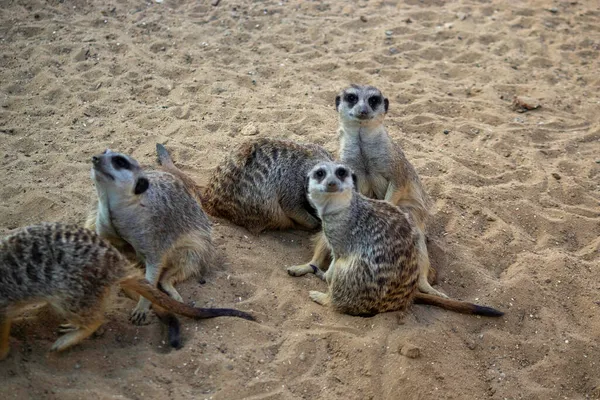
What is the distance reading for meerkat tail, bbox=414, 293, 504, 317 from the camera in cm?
306

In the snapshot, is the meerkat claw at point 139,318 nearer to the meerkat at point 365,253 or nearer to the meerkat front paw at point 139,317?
the meerkat front paw at point 139,317

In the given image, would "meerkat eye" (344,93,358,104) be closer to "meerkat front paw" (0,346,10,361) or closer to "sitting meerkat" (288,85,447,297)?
"sitting meerkat" (288,85,447,297)

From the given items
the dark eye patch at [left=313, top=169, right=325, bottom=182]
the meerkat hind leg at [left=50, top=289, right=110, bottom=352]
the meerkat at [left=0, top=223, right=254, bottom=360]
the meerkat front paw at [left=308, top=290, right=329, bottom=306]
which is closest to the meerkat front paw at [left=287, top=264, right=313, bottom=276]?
the meerkat front paw at [left=308, top=290, right=329, bottom=306]

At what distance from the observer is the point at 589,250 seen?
359 centimetres

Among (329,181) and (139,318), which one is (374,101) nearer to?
(329,181)

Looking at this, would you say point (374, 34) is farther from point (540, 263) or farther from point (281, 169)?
point (540, 263)

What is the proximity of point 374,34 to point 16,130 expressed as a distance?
2971 mm

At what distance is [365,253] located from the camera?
9.80 ft

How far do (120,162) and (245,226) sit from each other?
38.6 inches

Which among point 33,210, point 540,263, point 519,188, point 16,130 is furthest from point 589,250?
point 16,130

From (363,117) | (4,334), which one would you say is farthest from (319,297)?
(4,334)

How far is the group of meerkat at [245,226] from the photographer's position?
8.28ft

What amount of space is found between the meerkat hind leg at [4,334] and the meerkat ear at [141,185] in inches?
27.8

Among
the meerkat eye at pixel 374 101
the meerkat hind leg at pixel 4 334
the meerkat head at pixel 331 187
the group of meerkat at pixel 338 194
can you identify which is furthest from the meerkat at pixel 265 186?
the meerkat hind leg at pixel 4 334
